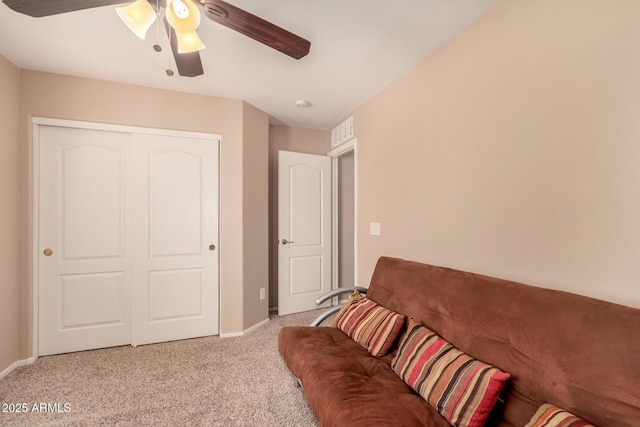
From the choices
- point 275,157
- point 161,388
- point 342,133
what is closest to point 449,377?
point 161,388

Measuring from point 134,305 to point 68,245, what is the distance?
769 mm

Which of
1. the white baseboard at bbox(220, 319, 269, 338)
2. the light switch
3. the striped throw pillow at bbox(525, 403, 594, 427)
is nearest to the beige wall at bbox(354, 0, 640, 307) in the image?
the light switch

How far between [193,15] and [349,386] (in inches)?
72.9

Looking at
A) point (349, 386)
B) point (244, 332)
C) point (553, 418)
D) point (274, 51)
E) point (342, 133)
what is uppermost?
point (274, 51)

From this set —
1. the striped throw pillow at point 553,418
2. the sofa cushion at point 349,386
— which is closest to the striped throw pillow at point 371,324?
the sofa cushion at point 349,386

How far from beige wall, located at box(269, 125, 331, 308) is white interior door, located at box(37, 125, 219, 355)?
2.67 ft

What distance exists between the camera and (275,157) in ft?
11.5

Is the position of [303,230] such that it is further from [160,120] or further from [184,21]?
[184,21]

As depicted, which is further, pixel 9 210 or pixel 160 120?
pixel 160 120

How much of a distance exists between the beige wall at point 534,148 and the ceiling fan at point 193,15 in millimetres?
1104

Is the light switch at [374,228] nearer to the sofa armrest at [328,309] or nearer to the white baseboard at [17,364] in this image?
the sofa armrest at [328,309]

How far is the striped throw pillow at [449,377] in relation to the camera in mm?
1034

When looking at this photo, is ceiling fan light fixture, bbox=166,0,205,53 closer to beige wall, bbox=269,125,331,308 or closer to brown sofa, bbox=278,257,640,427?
brown sofa, bbox=278,257,640,427

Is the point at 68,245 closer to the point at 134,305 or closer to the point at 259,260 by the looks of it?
the point at 134,305
